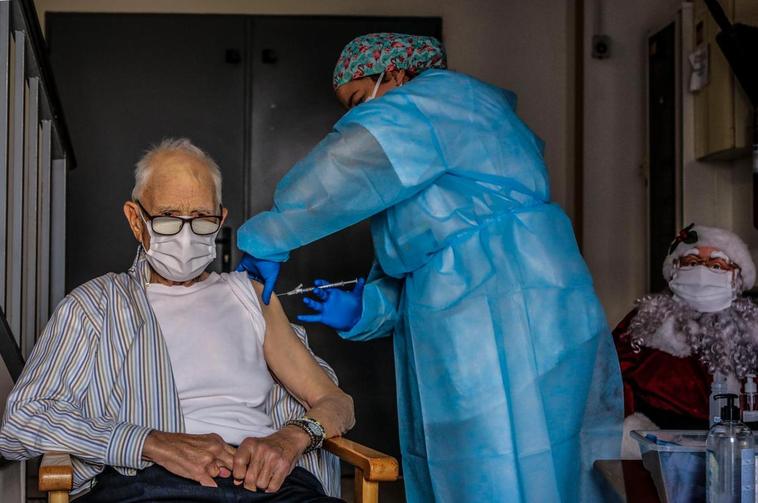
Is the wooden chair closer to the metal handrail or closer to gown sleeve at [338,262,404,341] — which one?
gown sleeve at [338,262,404,341]

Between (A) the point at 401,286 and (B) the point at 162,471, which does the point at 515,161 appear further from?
(B) the point at 162,471

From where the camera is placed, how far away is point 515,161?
2193 mm

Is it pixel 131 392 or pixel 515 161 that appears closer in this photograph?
pixel 131 392

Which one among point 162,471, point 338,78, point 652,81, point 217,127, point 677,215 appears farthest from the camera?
point 217,127

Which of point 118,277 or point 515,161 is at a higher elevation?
point 515,161

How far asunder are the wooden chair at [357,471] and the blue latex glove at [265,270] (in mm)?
354

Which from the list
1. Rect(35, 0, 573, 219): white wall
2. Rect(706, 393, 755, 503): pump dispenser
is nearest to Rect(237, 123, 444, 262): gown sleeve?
Rect(706, 393, 755, 503): pump dispenser

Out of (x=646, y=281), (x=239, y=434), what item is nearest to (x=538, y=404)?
(x=239, y=434)

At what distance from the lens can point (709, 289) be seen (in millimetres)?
2850

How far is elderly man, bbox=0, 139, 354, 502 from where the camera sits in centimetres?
191

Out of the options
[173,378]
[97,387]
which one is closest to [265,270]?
[173,378]

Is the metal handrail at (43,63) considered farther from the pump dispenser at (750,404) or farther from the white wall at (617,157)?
the white wall at (617,157)

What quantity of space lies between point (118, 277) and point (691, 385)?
160 cm

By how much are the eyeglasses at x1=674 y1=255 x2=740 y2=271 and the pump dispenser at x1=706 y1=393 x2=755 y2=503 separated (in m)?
1.27
